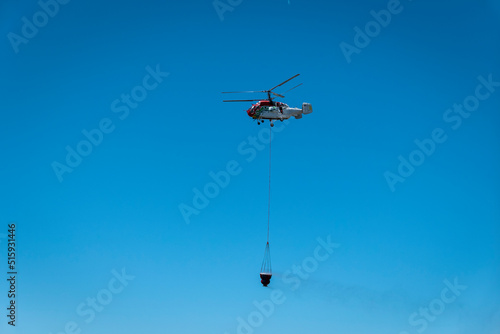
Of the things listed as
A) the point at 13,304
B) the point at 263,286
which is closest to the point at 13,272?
Answer: the point at 13,304

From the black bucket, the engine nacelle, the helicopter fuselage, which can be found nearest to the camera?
the black bucket

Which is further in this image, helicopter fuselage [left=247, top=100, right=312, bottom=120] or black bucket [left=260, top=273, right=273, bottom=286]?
helicopter fuselage [left=247, top=100, right=312, bottom=120]

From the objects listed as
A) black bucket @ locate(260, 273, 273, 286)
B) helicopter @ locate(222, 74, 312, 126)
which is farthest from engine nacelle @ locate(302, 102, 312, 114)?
black bucket @ locate(260, 273, 273, 286)

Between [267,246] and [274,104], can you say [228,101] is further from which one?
[267,246]

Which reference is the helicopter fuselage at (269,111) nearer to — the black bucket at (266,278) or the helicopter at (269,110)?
the helicopter at (269,110)

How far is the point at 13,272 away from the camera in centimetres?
3925

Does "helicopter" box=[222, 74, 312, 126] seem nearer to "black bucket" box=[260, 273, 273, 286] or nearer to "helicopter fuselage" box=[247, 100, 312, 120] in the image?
"helicopter fuselage" box=[247, 100, 312, 120]

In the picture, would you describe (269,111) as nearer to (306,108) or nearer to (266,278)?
(306,108)

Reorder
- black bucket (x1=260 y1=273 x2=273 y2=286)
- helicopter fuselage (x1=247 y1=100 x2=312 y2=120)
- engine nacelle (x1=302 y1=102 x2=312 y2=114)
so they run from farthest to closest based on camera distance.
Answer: engine nacelle (x1=302 y1=102 x2=312 y2=114) < helicopter fuselage (x1=247 y1=100 x2=312 y2=120) < black bucket (x1=260 y1=273 x2=273 y2=286)

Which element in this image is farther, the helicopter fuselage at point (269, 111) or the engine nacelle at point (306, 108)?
the engine nacelle at point (306, 108)

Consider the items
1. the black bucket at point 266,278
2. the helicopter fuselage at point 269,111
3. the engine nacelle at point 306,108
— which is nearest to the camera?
the black bucket at point 266,278

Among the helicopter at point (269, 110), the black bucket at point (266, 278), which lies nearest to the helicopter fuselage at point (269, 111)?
the helicopter at point (269, 110)

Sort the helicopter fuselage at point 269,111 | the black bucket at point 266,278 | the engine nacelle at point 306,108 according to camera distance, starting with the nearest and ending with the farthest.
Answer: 1. the black bucket at point 266,278
2. the helicopter fuselage at point 269,111
3. the engine nacelle at point 306,108

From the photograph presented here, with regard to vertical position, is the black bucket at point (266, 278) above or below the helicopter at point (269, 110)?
below
